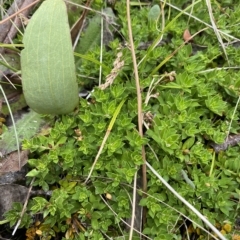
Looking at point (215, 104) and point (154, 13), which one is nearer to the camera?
point (215, 104)

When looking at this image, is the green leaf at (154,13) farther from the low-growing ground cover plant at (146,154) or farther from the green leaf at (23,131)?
the green leaf at (23,131)

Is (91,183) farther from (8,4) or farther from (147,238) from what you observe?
(8,4)

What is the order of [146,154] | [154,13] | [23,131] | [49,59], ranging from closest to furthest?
1. [49,59]
2. [146,154]
3. [23,131]
4. [154,13]

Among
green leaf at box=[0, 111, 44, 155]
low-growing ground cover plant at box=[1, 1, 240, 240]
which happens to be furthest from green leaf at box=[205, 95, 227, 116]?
green leaf at box=[0, 111, 44, 155]

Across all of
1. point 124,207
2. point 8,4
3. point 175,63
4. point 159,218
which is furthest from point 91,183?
point 8,4

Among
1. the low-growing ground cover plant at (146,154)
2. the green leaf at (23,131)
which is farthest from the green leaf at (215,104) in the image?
the green leaf at (23,131)

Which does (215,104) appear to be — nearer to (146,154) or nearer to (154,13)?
(146,154)

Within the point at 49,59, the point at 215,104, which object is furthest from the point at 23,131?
the point at 215,104
